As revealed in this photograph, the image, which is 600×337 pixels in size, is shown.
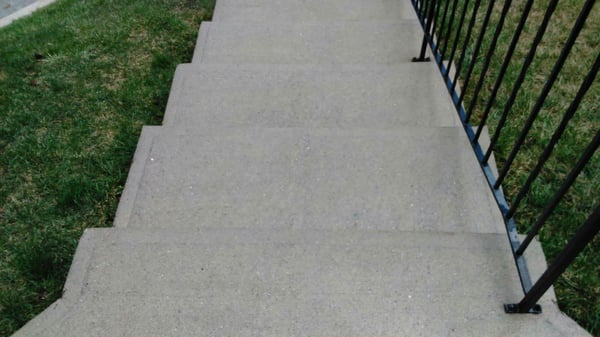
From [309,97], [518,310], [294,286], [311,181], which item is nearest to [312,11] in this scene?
[309,97]

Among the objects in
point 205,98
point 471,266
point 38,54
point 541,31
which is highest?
point 541,31

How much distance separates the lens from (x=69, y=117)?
8.60 ft

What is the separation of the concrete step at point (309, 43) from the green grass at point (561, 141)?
17.0 inches

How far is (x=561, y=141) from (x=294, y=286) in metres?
1.54

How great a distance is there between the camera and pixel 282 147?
213 cm

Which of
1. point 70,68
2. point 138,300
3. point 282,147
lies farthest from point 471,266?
point 70,68

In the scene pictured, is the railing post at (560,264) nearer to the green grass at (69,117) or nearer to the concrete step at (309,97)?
the concrete step at (309,97)

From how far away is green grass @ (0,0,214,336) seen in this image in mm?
1893

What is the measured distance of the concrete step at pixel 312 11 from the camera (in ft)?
11.4

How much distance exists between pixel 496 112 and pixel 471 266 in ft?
3.87

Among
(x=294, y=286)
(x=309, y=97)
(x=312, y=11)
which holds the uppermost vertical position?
(x=294, y=286)

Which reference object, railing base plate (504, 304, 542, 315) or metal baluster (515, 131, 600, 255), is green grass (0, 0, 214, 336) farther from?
metal baluster (515, 131, 600, 255)

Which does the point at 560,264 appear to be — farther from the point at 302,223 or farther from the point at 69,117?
the point at 69,117

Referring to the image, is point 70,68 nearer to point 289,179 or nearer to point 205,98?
point 205,98
